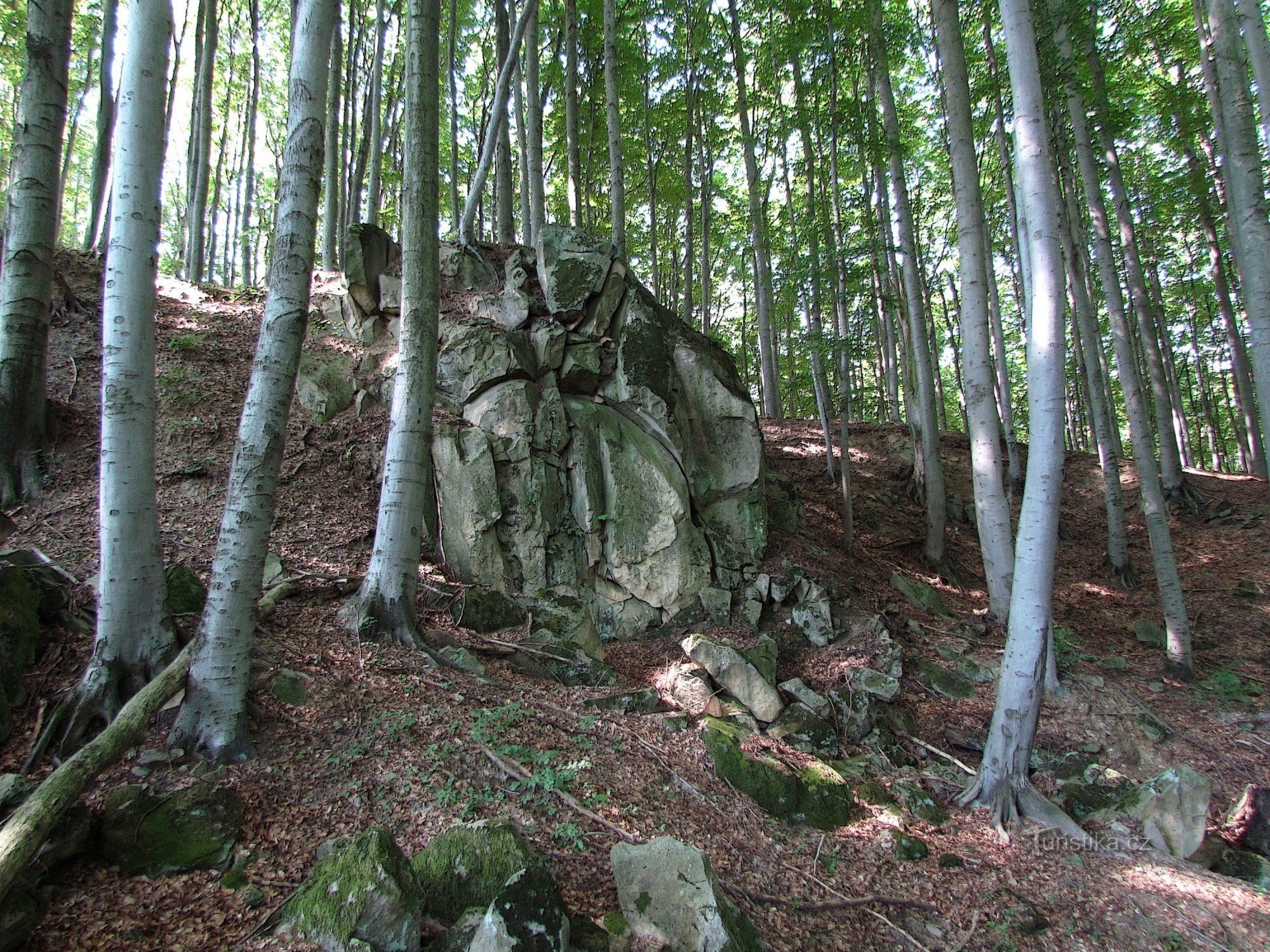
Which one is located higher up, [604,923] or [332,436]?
[332,436]

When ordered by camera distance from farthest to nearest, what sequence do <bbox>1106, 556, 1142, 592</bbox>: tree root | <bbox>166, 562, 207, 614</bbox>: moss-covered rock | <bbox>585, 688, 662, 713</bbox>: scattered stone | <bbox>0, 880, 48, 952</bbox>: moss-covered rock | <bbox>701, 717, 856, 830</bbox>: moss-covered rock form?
<bbox>1106, 556, 1142, 592</bbox>: tree root
<bbox>585, 688, 662, 713</bbox>: scattered stone
<bbox>701, 717, 856, 830</bbox>: moss-covered rock
<bbox>166, 562, 207, 614</bbox>: moss-covered rock
<bbox>0, 880, 48, 952</bbox>: moss-covered rock

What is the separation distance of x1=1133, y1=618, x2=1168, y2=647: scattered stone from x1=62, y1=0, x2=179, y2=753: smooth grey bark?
11924 millimetres

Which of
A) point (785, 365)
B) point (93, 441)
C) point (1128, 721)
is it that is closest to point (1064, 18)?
point (1128, 721)

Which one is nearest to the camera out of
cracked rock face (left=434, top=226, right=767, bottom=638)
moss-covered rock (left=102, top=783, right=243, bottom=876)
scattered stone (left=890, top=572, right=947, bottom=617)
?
moss-covered rock (left=102, top=783, right=243, bottom=876)

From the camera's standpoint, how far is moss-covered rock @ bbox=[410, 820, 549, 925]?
282 cm

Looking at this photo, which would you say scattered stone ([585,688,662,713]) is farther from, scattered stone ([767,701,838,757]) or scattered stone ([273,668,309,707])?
scattered stone ([273,668,309,707])

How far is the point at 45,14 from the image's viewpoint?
5578 mm

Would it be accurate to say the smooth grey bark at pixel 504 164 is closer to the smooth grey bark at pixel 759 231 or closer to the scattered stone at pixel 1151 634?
the smooth grey bark at pixel 759 231

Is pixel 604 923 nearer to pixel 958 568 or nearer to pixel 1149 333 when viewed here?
pixel 958 568

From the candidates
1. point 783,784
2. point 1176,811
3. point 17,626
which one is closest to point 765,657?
point 783,784

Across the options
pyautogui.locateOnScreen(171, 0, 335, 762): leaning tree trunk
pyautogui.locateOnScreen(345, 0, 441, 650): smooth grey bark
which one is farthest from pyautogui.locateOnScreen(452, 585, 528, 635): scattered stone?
pyautogui.locateOnScreen(171, 0, 335, 762): leaning tree trunk

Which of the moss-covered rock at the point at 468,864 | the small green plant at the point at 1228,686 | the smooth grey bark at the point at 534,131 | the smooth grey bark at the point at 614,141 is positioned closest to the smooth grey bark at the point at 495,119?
the smooth grey bark at the point at 614,141

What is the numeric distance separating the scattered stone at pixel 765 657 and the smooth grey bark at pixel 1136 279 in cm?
899

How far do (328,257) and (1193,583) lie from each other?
58.8 feet
